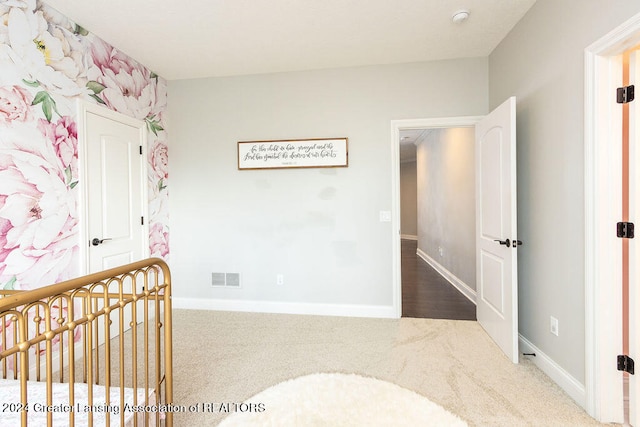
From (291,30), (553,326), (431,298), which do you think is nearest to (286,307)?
(431,298)

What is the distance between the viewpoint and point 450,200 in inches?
181

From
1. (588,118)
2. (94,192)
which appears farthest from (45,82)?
(588,118)

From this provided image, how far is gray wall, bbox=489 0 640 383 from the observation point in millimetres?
1778

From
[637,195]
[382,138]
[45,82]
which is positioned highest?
[45,82]

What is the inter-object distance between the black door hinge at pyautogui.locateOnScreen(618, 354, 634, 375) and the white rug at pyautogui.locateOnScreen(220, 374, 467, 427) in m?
0.93

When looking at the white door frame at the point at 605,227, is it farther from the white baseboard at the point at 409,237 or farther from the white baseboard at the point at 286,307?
the white baseboard at the point at 409,237

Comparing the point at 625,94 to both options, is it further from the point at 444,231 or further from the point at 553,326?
the point at 444,231

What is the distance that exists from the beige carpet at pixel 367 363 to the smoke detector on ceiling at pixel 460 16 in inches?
103

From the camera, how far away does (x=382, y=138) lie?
3.14 m

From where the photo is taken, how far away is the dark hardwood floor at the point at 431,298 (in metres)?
3.25

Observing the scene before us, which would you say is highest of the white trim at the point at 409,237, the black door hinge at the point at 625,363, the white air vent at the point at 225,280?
the white air vent at the point at 225,280

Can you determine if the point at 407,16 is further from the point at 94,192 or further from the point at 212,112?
the point at 94,192

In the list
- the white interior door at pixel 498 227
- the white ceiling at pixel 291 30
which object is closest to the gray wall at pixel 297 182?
the white ceiling at pixel 291 30

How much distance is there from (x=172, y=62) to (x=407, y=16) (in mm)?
2309
